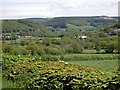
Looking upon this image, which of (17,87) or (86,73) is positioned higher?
(86,73)

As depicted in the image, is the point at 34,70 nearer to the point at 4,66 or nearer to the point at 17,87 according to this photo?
the point at 17,87

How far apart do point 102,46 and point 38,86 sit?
23.0 feet

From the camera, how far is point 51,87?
5430 millimetres

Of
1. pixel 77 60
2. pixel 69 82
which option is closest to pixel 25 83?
pixel 69 82

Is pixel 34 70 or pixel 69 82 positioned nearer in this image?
pixel 69 82

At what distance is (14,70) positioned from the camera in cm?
689

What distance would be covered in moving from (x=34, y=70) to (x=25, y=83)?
1.41 feet

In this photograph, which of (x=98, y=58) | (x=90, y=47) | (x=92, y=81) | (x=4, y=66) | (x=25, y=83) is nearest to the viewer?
(x=92, y=81)

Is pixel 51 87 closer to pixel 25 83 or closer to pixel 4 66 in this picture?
pixel 25 83

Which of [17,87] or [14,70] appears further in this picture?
[14,70]

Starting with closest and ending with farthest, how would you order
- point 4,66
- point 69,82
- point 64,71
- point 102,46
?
1. point 69,82
2. point 64,71
3. point 4,66
4. point 102,46

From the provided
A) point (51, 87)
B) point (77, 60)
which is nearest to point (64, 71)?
point (51, 87)

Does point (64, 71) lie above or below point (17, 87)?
above

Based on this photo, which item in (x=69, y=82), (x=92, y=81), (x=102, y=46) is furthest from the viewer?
(x=102, y=46)
